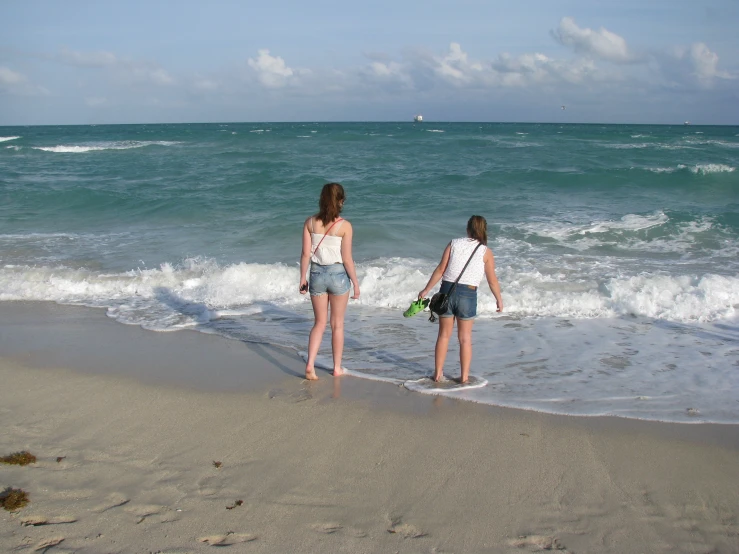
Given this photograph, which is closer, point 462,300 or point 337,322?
point 462,300

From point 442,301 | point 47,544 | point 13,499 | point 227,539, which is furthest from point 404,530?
point 442,301

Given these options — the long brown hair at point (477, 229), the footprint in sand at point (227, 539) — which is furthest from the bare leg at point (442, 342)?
the footprint in sand at point (227, 539)

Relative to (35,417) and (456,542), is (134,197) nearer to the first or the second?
(35,417)

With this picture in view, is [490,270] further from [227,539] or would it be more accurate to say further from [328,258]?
[227,539]

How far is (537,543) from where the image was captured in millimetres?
3123

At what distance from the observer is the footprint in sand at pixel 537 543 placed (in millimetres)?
3090

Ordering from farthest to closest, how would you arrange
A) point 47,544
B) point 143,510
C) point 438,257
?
point 438,257, point 143,510, point 47,544

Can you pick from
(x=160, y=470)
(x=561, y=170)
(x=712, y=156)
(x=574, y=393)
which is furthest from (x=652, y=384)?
(x=712, y=156)

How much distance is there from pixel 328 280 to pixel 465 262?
1.12 m

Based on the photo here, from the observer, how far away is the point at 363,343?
671 cm

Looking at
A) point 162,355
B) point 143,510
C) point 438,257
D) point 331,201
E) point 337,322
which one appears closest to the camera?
point 143,510

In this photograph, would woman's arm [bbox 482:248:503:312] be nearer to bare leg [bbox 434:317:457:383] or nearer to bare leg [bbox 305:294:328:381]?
bare leg [bbox 434:317:457:383]

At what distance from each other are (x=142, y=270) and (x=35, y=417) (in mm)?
5713

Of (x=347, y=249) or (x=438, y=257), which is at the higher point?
(x=347, y=249)
